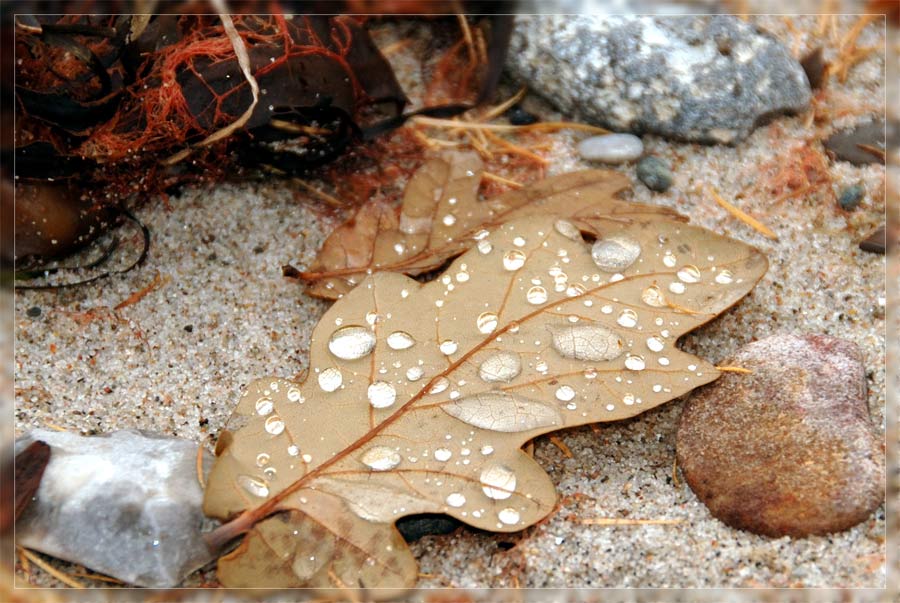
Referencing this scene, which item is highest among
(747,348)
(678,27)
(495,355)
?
(678,27)

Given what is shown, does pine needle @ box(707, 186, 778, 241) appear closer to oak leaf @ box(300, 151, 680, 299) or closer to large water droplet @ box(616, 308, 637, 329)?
oak leaf @ box(300, 151, 680, 299)

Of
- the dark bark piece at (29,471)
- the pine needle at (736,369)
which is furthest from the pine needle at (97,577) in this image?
the pine needle at (736,369)

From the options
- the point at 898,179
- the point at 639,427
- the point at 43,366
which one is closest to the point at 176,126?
the point at 43,366

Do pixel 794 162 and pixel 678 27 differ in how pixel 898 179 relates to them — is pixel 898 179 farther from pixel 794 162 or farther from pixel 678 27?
pixel 678 27

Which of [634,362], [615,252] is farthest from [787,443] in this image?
[615,252]

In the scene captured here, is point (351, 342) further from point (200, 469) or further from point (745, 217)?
point (745, 217)

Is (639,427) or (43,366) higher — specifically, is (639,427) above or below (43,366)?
below
